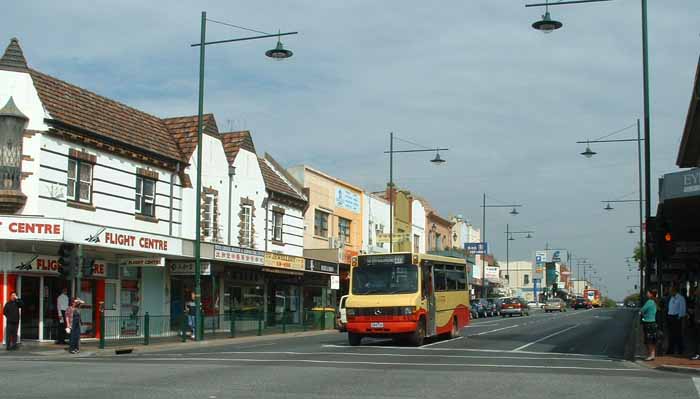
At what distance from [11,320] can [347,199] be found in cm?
2913

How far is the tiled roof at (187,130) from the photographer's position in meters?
33.7

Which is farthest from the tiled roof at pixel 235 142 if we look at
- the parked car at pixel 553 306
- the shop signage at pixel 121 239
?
the parked car at pixel 553 306

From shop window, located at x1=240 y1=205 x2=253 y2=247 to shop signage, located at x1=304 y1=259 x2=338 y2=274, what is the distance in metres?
3.13

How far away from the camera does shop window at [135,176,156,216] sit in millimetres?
30672

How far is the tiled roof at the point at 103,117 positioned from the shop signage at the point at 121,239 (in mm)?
3692

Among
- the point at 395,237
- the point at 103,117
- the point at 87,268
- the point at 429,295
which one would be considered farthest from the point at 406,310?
the point at 395,237

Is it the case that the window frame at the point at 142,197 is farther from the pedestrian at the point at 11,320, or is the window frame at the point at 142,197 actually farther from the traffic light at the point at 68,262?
the pedestrian at the point at 11,320

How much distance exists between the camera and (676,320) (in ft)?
67.6

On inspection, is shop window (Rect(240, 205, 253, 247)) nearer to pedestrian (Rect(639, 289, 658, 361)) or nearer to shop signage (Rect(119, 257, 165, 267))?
shop signage (Rect(119, 257, 165, 267))

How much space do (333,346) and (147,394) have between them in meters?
13.2

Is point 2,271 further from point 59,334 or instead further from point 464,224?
point 464,224

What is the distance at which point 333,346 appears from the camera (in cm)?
2536

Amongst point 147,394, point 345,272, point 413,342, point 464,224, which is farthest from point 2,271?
→ point 464,224

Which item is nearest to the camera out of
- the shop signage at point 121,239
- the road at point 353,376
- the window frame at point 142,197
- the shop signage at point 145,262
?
the road at point 353,376
